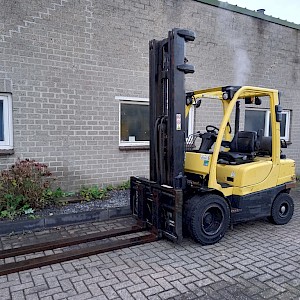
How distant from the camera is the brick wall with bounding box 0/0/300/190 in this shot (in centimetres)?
599

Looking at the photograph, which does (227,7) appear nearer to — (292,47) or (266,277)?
(292,47)

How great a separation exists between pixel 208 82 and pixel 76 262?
20.0ft

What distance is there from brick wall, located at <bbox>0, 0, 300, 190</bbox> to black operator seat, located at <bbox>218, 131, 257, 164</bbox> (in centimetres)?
285

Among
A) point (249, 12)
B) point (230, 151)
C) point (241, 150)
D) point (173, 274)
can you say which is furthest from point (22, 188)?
point (249, 12)

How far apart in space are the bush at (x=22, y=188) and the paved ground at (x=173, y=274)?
85 centimetres

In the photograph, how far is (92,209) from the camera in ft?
19.0

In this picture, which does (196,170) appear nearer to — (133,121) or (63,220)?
(63,220)

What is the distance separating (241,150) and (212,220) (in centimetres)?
141

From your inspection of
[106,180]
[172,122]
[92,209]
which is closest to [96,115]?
[106,180]

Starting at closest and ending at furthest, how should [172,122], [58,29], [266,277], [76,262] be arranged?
[266,277] < [76,262] < [172,122] < [58,29]

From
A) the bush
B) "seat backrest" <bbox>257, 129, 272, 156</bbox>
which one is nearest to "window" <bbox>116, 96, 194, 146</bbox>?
the bush

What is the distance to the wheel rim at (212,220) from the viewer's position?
4.50 m

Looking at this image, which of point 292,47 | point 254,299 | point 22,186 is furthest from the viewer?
point 292,47

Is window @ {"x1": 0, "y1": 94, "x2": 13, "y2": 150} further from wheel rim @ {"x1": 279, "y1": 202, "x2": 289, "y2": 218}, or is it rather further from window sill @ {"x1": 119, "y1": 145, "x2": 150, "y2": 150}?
wheel rim @ {"x1": 279, "y1": 202, "x2": 289, "y2": 218}
